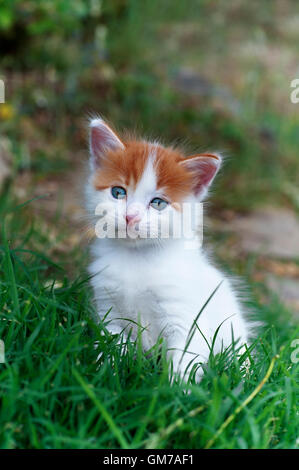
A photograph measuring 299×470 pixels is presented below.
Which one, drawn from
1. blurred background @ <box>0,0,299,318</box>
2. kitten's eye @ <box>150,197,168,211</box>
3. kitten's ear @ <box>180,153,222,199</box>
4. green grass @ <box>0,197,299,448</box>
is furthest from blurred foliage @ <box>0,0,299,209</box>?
green grass @ <box>0,197,299,448</box>

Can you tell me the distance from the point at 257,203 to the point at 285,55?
10.2 feet

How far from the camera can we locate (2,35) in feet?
16.1

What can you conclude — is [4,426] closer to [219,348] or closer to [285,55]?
[219,348]

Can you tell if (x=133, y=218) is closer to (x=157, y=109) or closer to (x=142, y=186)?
(x=142, y=186)

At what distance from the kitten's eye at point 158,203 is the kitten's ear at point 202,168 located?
136 millimetres

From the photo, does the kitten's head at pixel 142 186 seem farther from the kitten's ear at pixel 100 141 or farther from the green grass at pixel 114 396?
the green grass at pixel 114 396

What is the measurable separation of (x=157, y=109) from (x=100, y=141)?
3217mm

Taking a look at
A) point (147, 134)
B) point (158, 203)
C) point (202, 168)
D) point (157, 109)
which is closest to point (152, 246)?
point (158, 203)

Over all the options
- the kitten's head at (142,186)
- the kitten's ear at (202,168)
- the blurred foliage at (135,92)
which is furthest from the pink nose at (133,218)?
the blurred foliage at (135,92)

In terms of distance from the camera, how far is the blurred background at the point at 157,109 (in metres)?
3.71

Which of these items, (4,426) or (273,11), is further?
(273,11)

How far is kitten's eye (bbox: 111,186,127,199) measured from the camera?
1.65m

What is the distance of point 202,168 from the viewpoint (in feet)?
5.57
